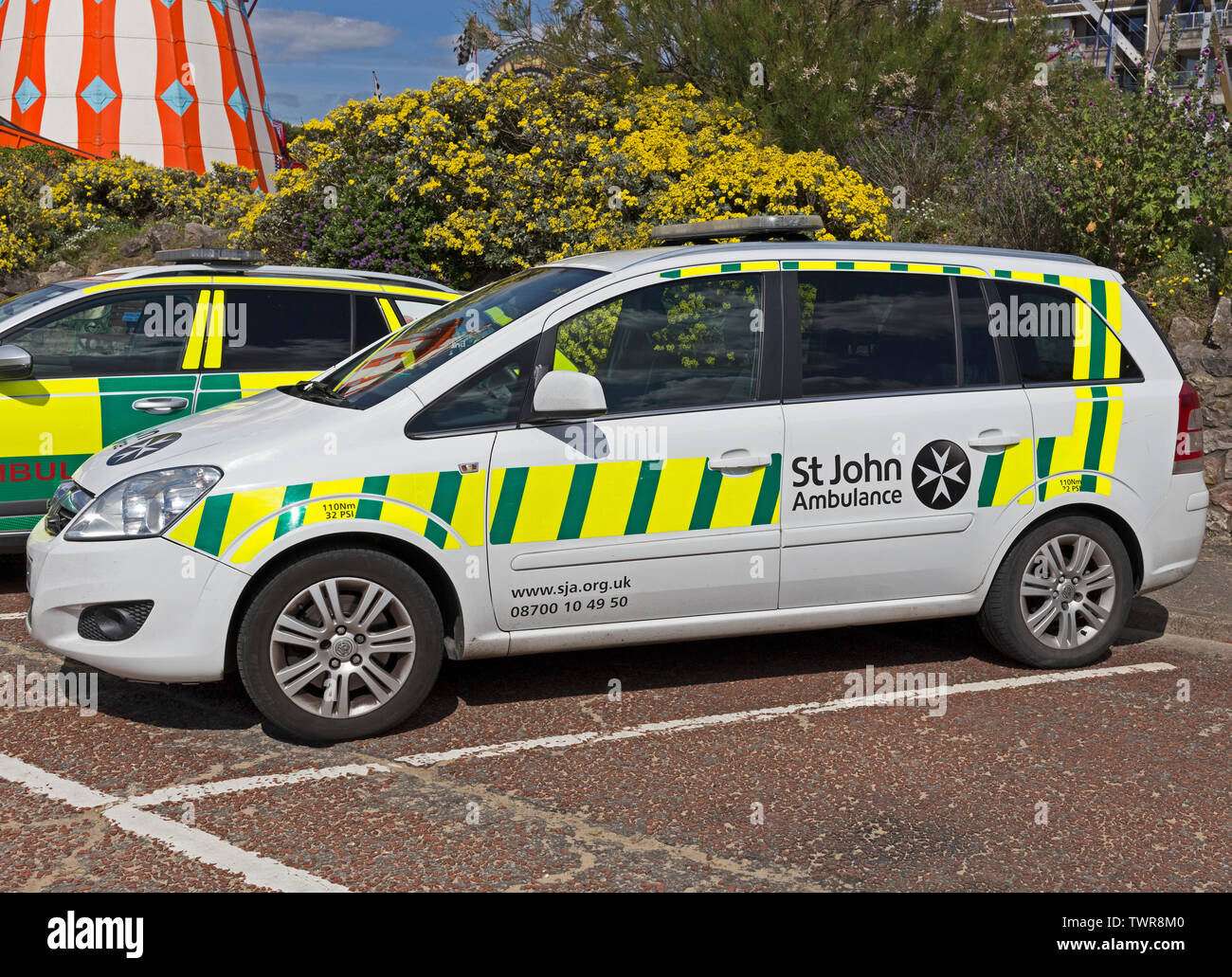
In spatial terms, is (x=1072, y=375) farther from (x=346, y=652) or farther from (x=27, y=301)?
(x=27, y=301)

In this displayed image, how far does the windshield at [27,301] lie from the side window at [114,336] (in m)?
0.14

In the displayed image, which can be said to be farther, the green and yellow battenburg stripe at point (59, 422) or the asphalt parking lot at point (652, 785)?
the green and yellow battenburg stripe at point (59, 422)

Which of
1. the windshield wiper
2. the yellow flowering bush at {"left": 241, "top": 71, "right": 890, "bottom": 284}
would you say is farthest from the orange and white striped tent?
the windshield wiper

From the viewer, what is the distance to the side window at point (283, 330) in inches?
276

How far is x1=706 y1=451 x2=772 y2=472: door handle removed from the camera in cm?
490

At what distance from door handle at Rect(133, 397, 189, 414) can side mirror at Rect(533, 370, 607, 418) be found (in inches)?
116

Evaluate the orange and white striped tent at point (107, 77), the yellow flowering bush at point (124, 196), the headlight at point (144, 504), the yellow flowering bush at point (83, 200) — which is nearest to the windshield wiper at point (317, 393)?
the headlight at point (144, 504)

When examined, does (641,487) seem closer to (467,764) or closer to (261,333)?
(467,764)

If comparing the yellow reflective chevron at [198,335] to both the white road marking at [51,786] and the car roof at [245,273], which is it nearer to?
the car roof at [245,273]

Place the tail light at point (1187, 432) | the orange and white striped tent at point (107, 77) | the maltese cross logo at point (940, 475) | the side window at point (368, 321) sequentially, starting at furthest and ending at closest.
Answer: the orange and white striped tent at point (107, 77) → the side window at point (368, 321) → the tail light at point (1187, 432) → the maltese cross logo at point (940, 475)

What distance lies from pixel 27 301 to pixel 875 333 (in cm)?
458

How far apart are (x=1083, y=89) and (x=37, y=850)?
10.4 metres

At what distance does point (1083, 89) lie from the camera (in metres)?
11.1

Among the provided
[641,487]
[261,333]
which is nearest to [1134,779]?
[641,487]
